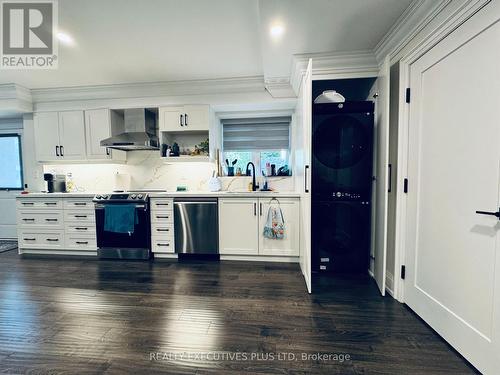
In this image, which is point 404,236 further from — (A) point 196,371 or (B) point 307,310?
(A) point 196,371

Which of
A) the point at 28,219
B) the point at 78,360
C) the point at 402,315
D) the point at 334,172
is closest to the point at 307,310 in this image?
the point at 402,315

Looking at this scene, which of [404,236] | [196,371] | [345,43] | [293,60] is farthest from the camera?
[293,60]

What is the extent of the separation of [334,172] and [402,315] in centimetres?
145

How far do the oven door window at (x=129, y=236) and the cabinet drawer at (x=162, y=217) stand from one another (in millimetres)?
86

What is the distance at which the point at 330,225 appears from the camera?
8.85ft

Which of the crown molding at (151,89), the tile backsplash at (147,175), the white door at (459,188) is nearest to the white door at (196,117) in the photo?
the crown molding at (151,89)

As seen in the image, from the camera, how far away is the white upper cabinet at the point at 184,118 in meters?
3.45

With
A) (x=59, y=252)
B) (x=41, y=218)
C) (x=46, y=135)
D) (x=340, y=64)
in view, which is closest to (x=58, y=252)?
(x=59, y=252)

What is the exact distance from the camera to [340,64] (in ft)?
8.27

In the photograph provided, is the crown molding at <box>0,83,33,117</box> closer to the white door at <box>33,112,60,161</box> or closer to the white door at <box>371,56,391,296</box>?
the white door at <box>33,112,60,161</box>

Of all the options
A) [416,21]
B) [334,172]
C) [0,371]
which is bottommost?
[0,371]

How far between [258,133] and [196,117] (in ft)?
3.38

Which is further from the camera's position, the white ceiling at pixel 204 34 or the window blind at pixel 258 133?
the window blind at pixel 258 133

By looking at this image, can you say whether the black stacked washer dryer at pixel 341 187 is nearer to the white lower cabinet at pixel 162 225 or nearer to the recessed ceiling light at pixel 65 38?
the white lower cabinet at pixel 162 225
